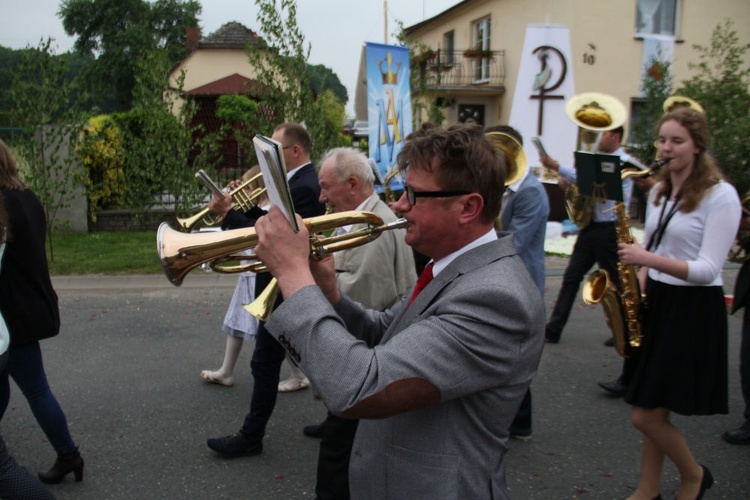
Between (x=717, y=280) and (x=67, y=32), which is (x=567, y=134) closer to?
(x=717, y=280)

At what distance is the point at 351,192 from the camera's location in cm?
307

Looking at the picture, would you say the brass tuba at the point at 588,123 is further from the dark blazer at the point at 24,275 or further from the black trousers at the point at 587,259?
the dark blazer at the point at 24,275

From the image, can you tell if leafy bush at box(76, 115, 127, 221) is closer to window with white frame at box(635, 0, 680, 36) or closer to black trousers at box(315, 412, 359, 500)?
black trousers at box(315, 412, 359, 500)

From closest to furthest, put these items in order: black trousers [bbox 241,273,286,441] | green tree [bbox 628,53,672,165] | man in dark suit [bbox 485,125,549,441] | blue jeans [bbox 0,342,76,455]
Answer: blue jeans [bbox 0,342,76,455]
black trousers [bbox 241,273,286,441]
man in dark suit [bbox 485,125,549,441]
green tree [bbox 628,53,672,165]

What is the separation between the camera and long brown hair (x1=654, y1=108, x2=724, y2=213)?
8.84 feet

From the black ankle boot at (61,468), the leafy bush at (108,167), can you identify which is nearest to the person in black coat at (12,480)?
the black ankle boot at (61,468)

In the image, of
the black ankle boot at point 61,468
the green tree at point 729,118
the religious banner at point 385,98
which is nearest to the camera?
the black ankle boot at point 61,468

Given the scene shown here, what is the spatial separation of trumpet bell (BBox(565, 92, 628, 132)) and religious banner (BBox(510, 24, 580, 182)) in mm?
6680

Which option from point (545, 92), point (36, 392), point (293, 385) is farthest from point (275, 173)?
point (545, 92)

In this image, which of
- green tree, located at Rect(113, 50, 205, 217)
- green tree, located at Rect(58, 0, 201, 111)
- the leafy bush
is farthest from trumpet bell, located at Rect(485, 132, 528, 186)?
green tree, located at Rect(58, 0, 201, 111)

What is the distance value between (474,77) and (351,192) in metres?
18.8

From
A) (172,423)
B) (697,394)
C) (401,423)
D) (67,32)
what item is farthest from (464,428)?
(67,32)

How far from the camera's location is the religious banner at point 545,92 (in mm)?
12125

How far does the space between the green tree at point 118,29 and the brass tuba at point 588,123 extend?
43.6 metres
